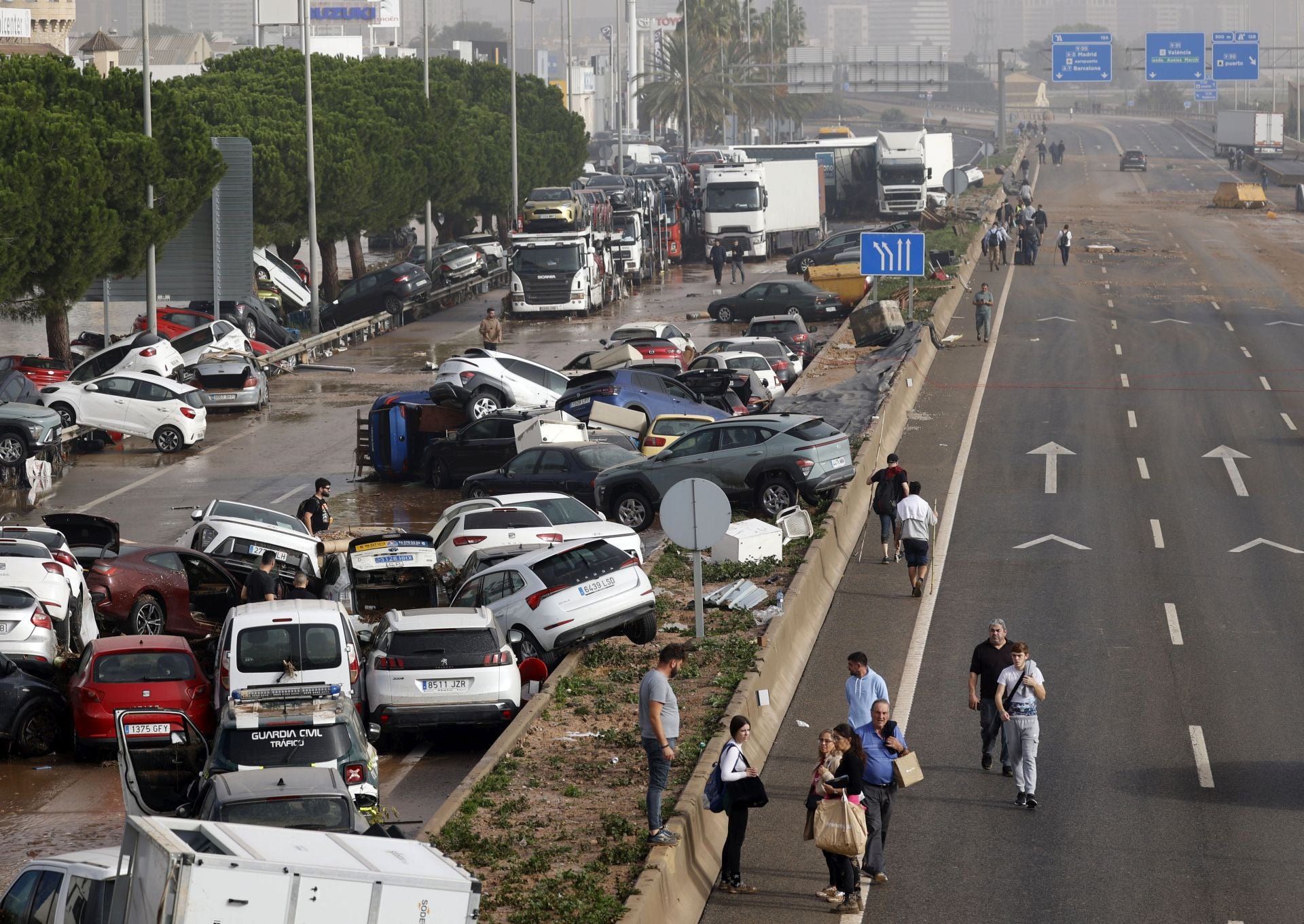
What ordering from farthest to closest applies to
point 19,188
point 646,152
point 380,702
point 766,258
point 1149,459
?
point 646,152 < point 766,258 < point 19,188 < point 1149,459 < point 380,702

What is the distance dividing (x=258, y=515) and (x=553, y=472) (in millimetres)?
5354

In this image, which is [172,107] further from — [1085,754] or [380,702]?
[1085,754]

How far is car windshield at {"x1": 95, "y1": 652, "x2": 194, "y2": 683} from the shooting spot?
17.1 m

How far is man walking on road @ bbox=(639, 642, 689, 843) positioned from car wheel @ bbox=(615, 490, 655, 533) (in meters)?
13.5

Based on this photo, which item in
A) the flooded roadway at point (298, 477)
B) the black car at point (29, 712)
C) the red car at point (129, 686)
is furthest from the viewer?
the black car at point (29, 712)

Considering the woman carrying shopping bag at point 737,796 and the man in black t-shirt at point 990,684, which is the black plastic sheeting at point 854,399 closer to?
the man in black t-shirt at point 990,684

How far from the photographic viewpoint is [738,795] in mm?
12625

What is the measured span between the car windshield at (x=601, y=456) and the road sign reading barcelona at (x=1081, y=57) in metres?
80.2

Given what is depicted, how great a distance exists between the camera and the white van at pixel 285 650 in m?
16.8

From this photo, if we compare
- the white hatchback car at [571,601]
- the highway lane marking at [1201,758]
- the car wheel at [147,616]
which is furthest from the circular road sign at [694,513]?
the car wheel at [147,616]

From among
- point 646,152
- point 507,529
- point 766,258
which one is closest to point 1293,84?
point 646,152

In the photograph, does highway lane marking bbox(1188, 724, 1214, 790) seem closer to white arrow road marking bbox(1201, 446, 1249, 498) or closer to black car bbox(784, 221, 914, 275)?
white arrow road marking bbox(1201, 446, 1249, 498)

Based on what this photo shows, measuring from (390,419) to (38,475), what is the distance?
6.07m

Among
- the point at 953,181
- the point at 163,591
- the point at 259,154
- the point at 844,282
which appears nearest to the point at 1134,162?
the point at 953,181
